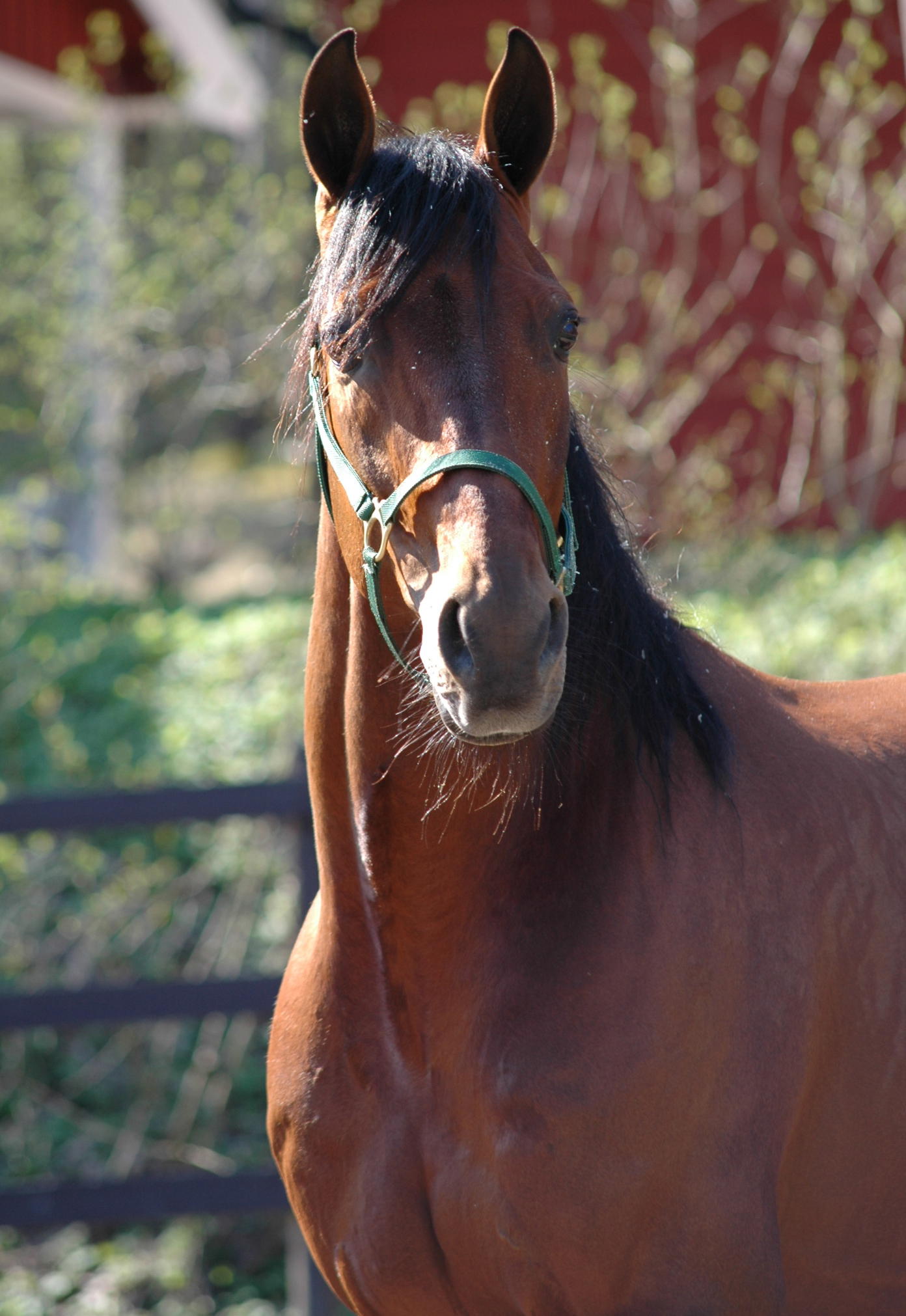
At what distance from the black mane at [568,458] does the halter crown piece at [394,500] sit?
0.08m

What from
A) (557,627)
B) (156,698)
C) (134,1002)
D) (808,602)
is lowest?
(134,1002)

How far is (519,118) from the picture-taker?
74.5 inches

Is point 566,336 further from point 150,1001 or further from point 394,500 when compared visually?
point 150,1001

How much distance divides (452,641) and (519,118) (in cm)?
92

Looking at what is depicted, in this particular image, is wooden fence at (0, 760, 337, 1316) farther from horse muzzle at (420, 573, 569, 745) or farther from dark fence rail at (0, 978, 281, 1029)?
horse muzzle at (420, 573, 569, 745)

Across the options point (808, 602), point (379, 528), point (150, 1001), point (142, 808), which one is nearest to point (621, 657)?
point (379, 528)

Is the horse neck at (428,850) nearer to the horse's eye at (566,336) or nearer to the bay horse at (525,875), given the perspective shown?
the bay horse at (525,875)

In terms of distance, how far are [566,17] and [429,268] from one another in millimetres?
7938

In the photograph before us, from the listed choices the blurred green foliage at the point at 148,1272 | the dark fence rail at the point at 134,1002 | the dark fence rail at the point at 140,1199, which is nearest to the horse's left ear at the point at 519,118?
the dark fence rail at the point at 134,1002

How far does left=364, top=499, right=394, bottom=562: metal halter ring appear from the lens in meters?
1.68

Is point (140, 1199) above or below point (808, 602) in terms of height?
below

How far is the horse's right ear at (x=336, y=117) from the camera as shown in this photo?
1.78 meters

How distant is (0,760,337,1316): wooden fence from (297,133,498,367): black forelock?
6.50ft

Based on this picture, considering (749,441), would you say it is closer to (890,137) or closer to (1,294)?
(890,137)
